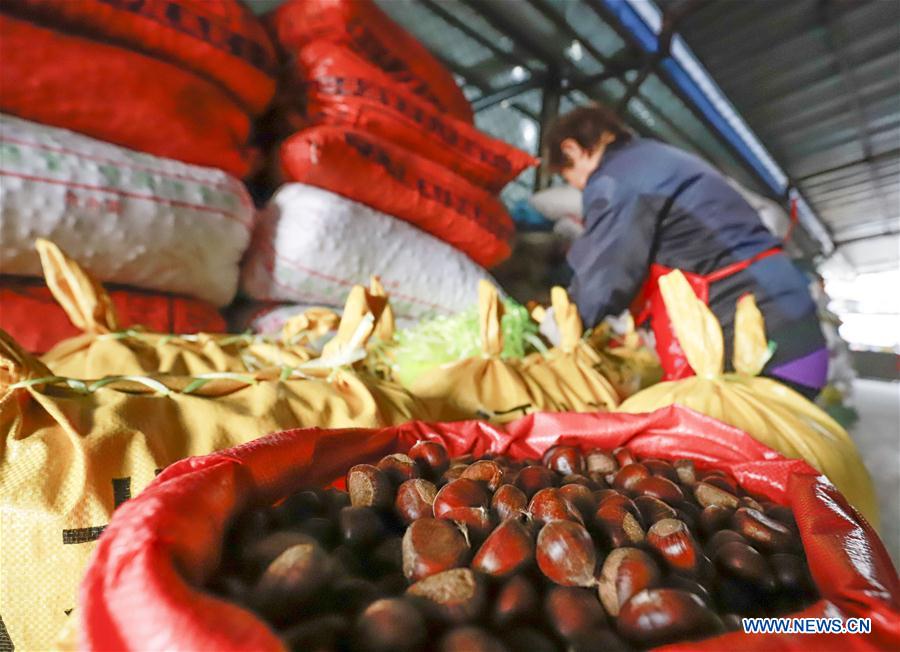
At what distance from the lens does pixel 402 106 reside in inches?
64.8

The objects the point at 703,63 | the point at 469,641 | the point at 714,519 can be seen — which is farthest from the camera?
the point at 703,63

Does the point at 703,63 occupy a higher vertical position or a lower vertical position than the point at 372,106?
higher

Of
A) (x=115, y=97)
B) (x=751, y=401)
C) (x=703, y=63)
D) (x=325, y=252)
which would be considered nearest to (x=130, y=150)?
(x=115, y=97)

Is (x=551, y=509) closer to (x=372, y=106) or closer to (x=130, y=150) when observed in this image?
(x=130, y=150)

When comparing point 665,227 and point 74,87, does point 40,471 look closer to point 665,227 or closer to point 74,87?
point 74,87

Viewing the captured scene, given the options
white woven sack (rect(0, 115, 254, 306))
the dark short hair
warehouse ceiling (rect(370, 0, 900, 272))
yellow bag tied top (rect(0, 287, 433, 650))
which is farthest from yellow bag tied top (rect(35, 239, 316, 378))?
warehouse ceiling (rect(370, 0, 900, 272))

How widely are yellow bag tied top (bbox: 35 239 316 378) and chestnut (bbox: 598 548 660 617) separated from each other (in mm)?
806

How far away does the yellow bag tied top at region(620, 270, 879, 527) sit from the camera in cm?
81

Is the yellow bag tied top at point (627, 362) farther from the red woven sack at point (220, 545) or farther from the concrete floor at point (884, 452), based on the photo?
the red woven sack at point (220, 545)

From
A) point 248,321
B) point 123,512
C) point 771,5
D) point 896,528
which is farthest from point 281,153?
point 771,5

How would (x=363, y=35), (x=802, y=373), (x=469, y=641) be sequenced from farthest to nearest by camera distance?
(x=363, y=35), (x=802, y=373), (x=469, y=641)

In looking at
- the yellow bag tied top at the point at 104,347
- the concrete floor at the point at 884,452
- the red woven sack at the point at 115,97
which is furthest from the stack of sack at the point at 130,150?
the concrete floor at the point at 884,452

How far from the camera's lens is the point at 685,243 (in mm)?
1448

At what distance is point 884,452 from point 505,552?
1905 mm
